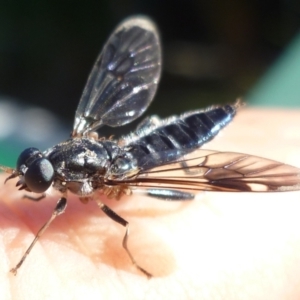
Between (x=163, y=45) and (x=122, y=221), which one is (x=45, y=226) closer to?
(x=122, y=221)

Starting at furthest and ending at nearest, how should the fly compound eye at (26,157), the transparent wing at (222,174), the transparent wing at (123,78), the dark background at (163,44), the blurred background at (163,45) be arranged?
1. the dark background at (163,44)
2. the blurred background at (163,45)
3. the transparent wing at (123,78)
4. the fly compound eye at (26,157)
5. the transparent wing at (222,174)

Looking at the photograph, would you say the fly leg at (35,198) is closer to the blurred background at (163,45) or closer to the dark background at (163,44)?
the blurred background at (163,45)

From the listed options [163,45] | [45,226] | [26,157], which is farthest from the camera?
[163,45]

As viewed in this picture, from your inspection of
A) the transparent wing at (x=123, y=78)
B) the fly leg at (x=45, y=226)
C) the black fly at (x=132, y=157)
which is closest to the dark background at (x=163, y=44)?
the transparent wing at (x=123, y=78)

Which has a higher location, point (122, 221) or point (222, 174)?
point (222, 174)

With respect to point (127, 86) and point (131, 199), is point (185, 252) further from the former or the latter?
point (127, 86)

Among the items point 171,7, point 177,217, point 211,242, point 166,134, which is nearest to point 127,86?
point 166,134

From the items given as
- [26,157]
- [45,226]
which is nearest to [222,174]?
[45,226]

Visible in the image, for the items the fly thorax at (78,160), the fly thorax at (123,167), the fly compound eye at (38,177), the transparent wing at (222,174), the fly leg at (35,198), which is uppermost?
the transparent wing at (222,174)
